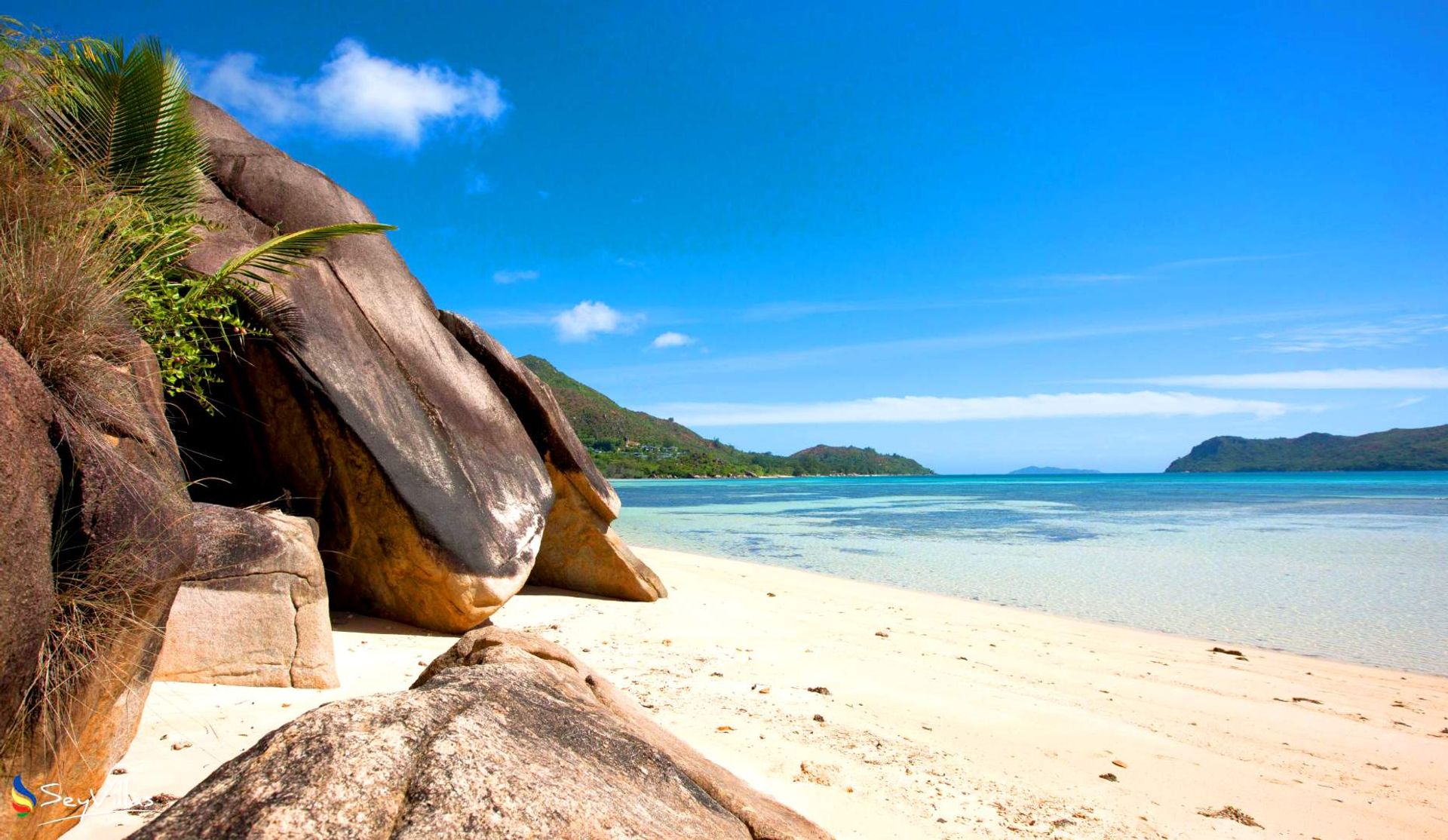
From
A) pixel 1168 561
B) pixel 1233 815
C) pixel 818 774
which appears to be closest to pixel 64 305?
pixel 818 774

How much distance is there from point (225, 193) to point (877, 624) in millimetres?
9607

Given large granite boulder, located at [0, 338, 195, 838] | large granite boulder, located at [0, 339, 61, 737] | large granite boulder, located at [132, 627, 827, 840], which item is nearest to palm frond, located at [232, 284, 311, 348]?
large granite boulder, located at [0, 338, 195, 838]

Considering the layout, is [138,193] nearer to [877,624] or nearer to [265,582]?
[265,582]

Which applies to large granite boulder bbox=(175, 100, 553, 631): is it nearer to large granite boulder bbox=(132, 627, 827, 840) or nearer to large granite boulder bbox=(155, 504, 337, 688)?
large granite boulder bbox=(155, 504, 337, 688)

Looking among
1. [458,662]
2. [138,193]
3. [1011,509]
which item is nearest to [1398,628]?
[458,662]

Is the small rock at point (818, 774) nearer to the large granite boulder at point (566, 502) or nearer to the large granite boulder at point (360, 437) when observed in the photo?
the large granite boulder at point (360, 437)

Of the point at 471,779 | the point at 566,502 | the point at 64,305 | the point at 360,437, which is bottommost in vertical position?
the point at 471,779

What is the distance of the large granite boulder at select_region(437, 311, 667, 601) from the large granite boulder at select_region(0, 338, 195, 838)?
627cm

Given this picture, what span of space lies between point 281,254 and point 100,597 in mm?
5193

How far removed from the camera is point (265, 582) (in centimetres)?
562

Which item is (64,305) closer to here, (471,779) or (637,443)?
(471,779)

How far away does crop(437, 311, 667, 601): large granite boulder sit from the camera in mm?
9961

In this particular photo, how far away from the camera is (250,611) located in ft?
18.0

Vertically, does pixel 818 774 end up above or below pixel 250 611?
below
